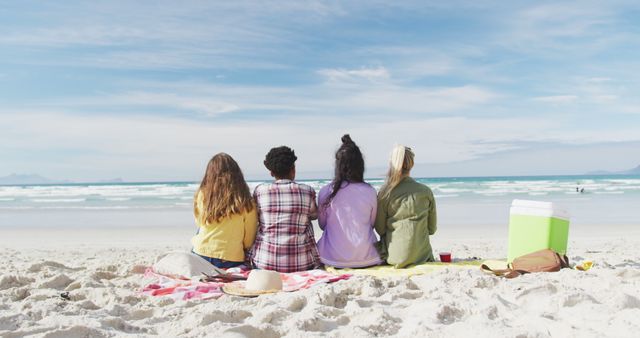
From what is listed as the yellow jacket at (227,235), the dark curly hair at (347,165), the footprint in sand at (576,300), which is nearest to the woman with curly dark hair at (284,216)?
the yellow jacket at (227,235)

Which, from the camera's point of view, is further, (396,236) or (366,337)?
(396,236)

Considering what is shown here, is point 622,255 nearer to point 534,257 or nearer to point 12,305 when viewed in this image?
point 534,257

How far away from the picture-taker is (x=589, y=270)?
4781mm

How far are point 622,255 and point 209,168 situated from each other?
5156mm

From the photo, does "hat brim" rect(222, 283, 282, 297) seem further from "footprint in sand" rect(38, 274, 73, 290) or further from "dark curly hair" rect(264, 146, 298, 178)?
"footprint in sand" rect(38, 274, 73, 290)

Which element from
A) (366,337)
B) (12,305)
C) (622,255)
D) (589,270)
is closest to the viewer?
(366,337)

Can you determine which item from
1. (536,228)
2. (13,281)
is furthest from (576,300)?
(13,281)

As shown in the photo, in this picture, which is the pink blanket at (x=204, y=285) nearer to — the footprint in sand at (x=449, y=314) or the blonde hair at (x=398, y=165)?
the blonde hair at (x=398, y=165)

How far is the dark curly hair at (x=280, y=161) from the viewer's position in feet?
17.2

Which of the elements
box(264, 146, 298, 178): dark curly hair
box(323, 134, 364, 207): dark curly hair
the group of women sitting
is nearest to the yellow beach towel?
the group of women sitting

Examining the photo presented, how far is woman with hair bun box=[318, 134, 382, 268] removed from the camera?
17.5 feet

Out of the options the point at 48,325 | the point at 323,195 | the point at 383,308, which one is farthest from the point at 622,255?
the point at 48,325

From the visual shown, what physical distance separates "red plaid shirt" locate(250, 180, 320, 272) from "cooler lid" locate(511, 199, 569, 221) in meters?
1.94

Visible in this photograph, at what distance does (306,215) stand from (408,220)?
99cm
